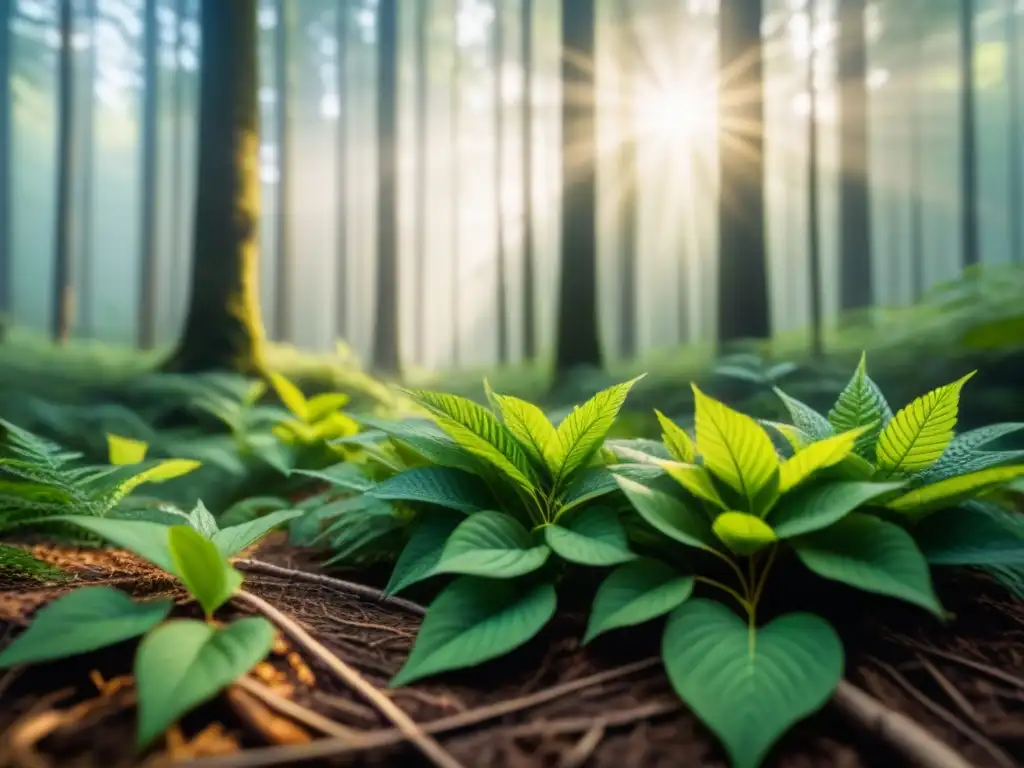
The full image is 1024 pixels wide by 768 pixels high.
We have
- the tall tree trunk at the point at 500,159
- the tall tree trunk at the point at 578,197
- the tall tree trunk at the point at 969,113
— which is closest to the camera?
the tall tree trunk at the point at 578,197

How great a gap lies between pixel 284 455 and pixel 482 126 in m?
20.5

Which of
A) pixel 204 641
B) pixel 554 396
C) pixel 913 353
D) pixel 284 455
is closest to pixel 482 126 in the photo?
pixel 554 396

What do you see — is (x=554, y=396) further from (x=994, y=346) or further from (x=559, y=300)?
(x=994, y=346)

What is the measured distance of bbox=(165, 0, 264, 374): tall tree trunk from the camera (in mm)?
5527

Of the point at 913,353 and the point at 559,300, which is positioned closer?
the point at 913,353

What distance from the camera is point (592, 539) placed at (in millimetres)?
1218

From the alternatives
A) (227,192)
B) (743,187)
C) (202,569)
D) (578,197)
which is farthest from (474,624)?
(578,197)

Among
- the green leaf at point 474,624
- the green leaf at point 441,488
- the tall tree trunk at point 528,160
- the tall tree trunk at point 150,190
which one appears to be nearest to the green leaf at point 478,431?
the green leaf at point 441,488

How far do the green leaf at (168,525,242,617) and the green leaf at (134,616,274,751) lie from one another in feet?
0.30

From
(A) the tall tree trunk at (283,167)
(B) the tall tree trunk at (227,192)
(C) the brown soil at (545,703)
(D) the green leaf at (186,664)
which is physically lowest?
(C) the brown soil at (545,703)

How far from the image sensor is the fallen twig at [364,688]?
0.83 m

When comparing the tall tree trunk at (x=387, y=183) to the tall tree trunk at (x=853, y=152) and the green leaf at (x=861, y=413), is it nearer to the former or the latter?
Result: the tall tree trunk at (x=853, y=152)

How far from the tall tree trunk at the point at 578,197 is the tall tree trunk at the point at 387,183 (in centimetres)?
521

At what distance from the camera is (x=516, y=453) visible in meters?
1.40
